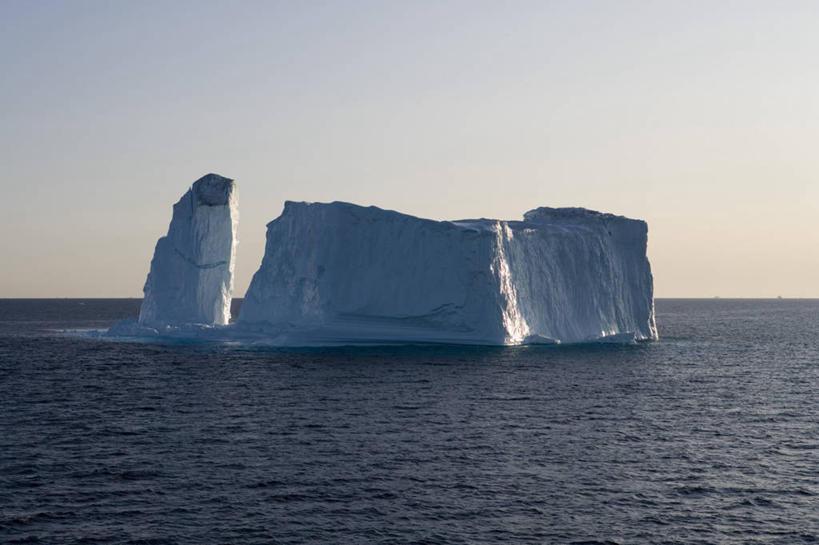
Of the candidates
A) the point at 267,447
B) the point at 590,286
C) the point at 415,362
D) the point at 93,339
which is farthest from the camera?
the point at 93,339

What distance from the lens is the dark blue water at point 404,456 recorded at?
1520 cm

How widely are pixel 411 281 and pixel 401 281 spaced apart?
0.57 m

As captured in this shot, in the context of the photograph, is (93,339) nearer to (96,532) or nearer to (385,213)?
(385,213)

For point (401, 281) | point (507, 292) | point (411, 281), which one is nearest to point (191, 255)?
point (401, 281)

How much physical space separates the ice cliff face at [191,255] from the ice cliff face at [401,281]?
6.65 metres

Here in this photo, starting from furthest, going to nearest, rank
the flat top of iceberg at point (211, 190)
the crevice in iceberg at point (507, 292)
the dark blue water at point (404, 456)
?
the flat top of iceberg at point (211, 190), the crevice in iceberg at point (507, 292), the dark blue water at point (404, 456)

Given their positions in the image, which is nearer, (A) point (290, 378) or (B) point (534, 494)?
(B) point (534, 494)

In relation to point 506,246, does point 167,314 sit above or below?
below

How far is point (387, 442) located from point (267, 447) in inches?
123

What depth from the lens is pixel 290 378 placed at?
35.4 metres

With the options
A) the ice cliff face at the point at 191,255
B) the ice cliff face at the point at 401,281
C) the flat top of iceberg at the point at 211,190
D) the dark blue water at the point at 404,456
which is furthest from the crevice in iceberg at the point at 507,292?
the ice cliff face at the point at 191,255

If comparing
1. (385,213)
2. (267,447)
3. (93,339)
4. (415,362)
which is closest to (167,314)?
(93,339)

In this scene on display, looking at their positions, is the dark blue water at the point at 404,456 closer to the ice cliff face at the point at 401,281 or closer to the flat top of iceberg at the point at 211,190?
the ice cliff face at the point at 401,281

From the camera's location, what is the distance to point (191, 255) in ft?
186
